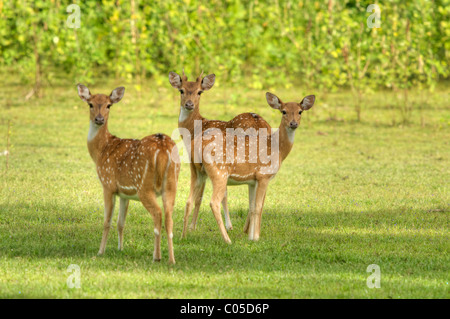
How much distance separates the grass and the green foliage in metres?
1.84

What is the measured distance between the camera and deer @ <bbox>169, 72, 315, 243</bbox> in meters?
8.48

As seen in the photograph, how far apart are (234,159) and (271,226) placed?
4.43 ft

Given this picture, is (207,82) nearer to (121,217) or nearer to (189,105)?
(189,105)

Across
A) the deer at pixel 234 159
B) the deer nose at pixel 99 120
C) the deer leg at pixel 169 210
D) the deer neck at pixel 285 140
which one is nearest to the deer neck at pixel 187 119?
the deer at pixel 234 159

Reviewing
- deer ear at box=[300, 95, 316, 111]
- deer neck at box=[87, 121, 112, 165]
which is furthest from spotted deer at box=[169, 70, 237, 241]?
deer neck at box=[87, 121, 112, 165]

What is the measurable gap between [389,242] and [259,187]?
1.59 m

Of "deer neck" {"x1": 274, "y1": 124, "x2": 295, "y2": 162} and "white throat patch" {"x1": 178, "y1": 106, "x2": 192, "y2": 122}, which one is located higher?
"white throat patch" {"x1": 178, "y1": 106, "x2": 192, "y2": 122}

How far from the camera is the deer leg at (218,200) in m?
8.38

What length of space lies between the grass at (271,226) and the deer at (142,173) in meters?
0.47

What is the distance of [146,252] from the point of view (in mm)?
8102

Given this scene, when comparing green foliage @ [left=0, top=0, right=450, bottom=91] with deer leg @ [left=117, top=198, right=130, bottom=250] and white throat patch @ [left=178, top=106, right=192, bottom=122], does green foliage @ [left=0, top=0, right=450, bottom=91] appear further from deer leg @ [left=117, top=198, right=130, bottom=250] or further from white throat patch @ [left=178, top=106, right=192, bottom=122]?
deer leg @ [left=117, top=198, right=130, bottom=250]

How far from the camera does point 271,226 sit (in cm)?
950

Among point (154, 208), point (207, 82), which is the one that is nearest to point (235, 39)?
point (207, 82)
